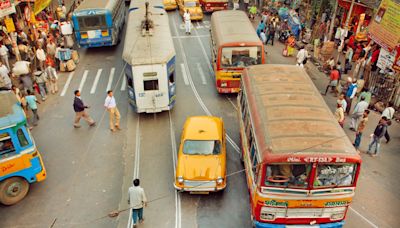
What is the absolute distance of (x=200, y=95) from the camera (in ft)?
58.2

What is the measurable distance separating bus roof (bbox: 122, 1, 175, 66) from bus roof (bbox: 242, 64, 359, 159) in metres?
4.16

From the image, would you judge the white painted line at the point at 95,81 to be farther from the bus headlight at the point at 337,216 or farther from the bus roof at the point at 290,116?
the bus headlight at the point at 337,216

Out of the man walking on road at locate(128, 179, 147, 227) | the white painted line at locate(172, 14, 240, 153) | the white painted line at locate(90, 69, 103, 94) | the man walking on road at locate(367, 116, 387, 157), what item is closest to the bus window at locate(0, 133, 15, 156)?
the man walking on road at locate(128, 179, 147, 227)

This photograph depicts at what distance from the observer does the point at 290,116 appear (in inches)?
367

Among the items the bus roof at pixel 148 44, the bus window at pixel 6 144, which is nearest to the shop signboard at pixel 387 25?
the bus roof at pixel 148 44

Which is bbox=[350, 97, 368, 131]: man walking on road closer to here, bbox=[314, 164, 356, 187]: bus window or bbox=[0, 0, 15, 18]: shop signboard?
bbox=[314, 164, 356, 187]: bus window

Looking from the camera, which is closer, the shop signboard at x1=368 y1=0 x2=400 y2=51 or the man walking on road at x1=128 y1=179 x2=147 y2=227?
the man walking on road at x1=128 y1=179 x2=147 y2=227

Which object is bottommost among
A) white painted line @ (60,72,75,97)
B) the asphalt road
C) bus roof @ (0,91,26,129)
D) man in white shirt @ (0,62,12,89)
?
the asphalt road

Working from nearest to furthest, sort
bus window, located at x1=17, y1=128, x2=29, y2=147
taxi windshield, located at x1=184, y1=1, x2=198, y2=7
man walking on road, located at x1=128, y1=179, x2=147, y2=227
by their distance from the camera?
man walking on road, located at x1=128, y1=179, x2=147, y2=227 < bus window, located at x1=17, y1=128, x2=29, y2=147 < taxi windshield, located at x1=184, y1=1, x2=198, y2=7

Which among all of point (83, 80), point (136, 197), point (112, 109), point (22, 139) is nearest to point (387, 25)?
point (112, 109)

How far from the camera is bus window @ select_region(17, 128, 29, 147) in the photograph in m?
10.5

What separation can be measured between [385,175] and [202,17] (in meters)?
20.9

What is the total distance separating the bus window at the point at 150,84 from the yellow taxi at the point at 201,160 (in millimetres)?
2904

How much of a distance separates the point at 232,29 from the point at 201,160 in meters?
8.63
